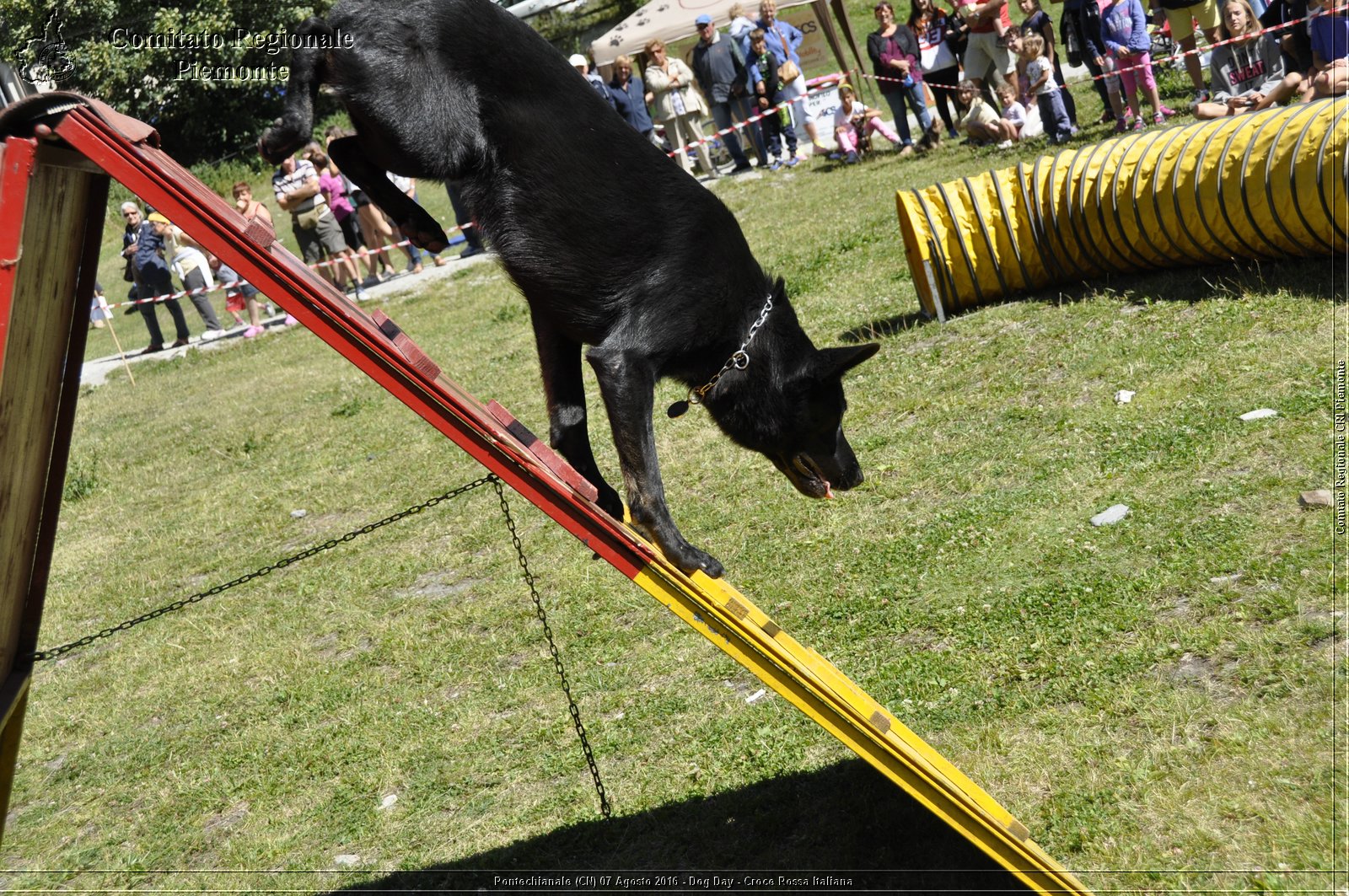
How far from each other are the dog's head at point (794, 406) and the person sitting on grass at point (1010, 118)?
10568mm

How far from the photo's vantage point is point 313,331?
3256 millimetres

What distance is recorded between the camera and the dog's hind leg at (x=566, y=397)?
14.0 ft

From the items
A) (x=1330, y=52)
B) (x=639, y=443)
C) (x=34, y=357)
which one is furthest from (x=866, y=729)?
(x=1330, y=52)

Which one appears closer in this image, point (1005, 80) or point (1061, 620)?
point (1061, 620)

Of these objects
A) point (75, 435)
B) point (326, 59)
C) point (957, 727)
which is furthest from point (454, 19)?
point (75, 435)

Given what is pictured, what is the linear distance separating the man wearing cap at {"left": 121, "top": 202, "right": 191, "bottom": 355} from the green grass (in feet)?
28.6

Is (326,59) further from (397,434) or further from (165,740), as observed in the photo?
(397,434)

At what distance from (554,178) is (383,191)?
726 mm

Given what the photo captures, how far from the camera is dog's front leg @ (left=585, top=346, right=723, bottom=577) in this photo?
3.67 metres

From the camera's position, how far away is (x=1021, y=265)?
787 cm

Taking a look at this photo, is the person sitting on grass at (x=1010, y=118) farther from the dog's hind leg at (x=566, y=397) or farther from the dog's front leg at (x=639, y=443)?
the dog's front leg at (x=639, y=443)

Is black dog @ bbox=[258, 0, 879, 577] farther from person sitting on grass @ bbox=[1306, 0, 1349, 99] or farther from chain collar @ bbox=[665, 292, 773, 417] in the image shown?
person sitting on grass @ bbox=[1306, 0, 1349, 99]

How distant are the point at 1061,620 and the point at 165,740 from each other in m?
4.23

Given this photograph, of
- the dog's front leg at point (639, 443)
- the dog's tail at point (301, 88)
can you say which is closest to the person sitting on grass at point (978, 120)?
the dog's front leg at point (639, 443)
